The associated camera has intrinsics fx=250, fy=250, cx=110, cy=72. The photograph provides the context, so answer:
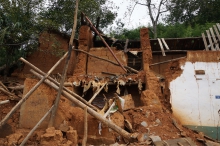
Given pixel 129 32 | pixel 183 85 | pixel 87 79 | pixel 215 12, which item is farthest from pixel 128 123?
pixel 215 12

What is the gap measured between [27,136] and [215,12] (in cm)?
1888

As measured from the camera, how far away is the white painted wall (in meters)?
7.83

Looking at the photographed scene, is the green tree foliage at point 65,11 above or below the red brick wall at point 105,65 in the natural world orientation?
above

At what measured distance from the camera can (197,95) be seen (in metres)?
8.00

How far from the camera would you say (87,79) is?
9.72 m

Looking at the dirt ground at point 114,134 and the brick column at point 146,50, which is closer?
the dirt ground at point 114,134

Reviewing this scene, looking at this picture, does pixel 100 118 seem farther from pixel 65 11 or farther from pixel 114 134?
pixel 65 11

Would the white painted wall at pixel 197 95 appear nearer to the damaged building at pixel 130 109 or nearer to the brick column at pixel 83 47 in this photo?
the damaged building at pixel 130 109

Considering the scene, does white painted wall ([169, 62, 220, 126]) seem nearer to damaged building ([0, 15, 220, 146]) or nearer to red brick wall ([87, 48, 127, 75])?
damaged building ([0, 15, 220, 146])

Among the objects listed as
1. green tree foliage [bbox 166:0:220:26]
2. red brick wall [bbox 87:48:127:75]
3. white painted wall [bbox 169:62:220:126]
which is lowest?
white painted wall [bbox 169:62:220:126]

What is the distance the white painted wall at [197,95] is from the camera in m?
7.83

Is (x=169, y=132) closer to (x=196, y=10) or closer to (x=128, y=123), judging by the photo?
(x=128, y=123)

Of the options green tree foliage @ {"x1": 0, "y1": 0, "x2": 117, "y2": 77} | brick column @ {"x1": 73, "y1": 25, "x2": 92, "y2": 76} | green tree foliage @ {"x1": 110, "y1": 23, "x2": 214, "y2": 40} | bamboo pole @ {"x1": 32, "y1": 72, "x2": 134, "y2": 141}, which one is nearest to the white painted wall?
bamboo pole @ {"x1": 32, "y1": 72, "x2": 134, "y2": 141}

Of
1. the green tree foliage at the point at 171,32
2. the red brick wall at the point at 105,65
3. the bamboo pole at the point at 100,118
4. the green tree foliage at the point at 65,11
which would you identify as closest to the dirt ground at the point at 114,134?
the bamboo pole at the point at 100,118
